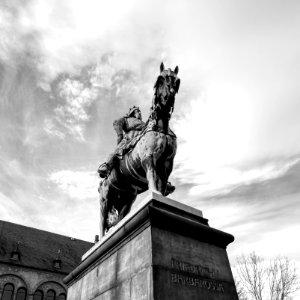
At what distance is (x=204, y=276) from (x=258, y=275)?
28.4 meters

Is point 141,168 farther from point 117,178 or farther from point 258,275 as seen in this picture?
point 258,275

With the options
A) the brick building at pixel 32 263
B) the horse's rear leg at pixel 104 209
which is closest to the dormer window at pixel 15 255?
the brick building at pixel 32 263

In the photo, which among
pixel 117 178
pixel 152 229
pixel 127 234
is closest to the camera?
pixel 152 229

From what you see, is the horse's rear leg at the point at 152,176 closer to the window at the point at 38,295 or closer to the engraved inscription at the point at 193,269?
the engraved inscription at the point at 193,269

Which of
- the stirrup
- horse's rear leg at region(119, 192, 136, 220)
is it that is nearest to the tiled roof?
horse's rear leg at region(119, 192, 136, 220)

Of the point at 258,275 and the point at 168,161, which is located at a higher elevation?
the point at 258,275

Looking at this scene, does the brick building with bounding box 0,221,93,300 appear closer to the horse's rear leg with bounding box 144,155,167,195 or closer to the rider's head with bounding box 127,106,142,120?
the rider's head with bounding box 127,106,142,120

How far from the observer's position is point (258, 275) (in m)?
28.3

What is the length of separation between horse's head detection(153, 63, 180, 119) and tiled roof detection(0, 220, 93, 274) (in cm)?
3253

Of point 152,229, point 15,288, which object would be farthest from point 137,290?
point 15,288

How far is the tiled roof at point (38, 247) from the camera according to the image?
33094 millimetres

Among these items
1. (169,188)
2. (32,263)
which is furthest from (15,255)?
(169,188)

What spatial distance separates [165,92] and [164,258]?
2.87m

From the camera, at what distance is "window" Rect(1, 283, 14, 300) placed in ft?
100
